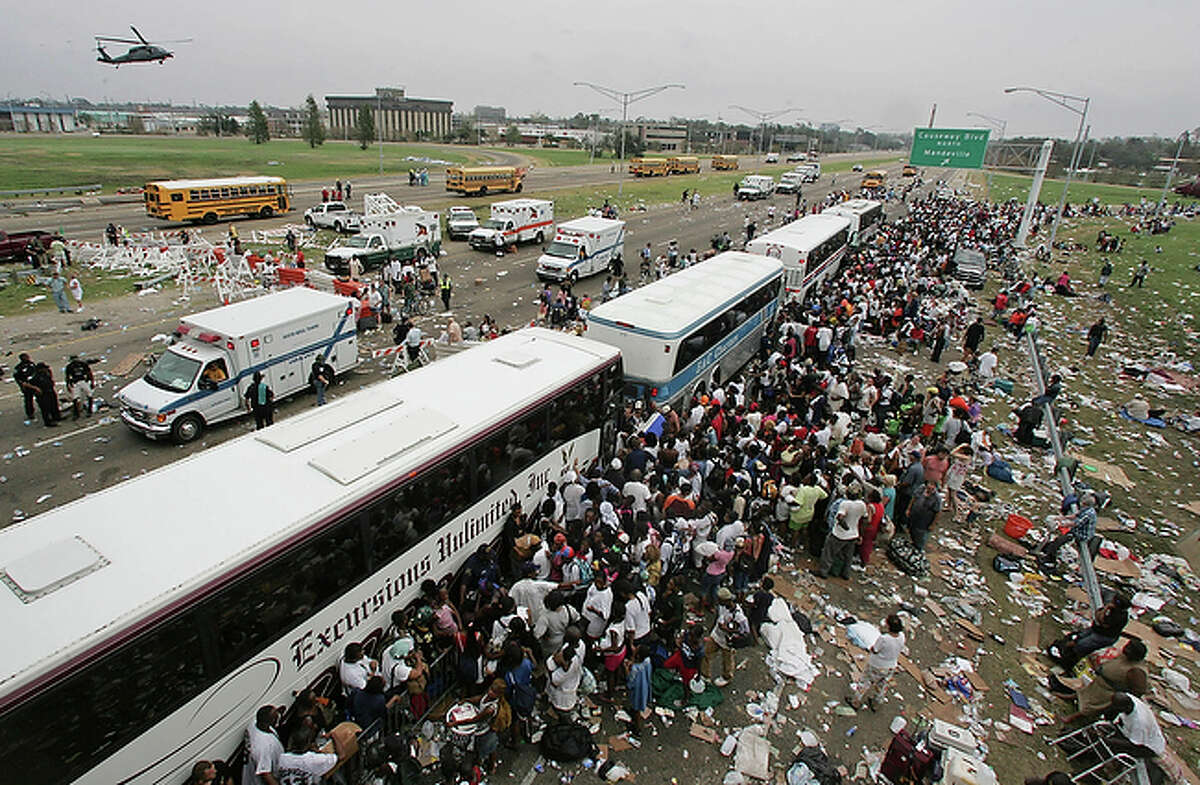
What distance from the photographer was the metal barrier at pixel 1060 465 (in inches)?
372

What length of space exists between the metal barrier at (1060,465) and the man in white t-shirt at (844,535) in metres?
3.24

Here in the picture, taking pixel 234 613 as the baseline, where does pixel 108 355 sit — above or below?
below

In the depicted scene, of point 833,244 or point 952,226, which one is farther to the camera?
point 952,226

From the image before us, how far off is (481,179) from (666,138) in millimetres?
122023

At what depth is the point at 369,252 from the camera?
2659cm

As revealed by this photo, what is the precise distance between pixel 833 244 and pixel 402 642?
89.7 ft

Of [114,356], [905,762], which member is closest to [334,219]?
[114,356]

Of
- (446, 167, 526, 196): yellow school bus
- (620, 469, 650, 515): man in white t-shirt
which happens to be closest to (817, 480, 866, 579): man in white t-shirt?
(620, 469, 650, 515): man in white t-shirt

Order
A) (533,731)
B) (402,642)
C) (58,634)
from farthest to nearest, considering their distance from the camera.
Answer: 1. (533,731)
2. (402,642)
3. (58,634)

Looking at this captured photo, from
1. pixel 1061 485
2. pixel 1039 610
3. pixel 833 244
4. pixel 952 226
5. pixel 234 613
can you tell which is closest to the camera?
pixel 234 613

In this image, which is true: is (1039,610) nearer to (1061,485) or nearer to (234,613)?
(1061,485)

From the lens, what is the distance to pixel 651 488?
1017 cm

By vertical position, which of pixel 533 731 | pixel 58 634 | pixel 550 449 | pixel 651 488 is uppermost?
pixel 58 634

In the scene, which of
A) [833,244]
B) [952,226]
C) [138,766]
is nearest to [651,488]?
[138,766]
